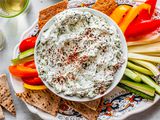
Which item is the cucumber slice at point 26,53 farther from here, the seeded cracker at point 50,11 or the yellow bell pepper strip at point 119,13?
the yellow bell pepper strip at point 119,13

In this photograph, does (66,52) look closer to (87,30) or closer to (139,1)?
(87,30)

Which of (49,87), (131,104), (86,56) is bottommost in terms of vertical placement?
(131,104)

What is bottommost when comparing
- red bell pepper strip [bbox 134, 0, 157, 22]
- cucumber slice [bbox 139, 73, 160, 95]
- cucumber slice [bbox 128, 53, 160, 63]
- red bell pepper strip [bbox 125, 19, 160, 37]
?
cucumber slice [bbox 139, 73, 160, 95]

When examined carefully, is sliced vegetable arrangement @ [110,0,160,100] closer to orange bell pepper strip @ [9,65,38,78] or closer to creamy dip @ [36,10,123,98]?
creamy dip @ [36,10,123,98]

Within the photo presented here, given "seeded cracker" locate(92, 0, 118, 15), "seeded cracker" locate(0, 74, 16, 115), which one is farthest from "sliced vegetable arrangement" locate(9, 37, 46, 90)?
"seeded cracker" locate(92, 0, 118, 15)

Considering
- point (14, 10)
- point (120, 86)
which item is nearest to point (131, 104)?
point (120, 86)

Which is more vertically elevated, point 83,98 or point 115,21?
point 115,21
